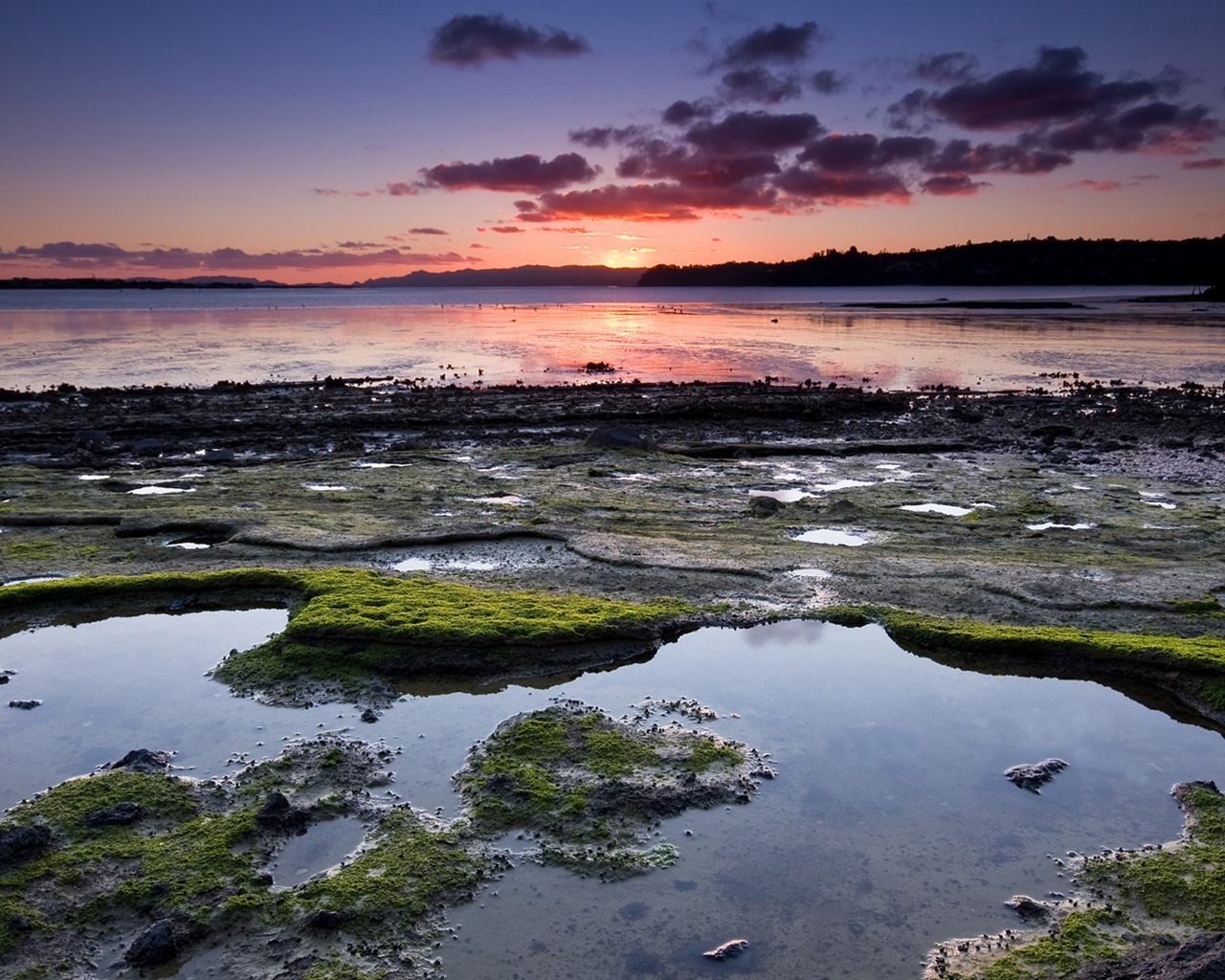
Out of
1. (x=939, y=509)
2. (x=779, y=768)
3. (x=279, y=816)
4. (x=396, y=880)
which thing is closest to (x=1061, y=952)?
(x=779, y=768)

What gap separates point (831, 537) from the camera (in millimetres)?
13586

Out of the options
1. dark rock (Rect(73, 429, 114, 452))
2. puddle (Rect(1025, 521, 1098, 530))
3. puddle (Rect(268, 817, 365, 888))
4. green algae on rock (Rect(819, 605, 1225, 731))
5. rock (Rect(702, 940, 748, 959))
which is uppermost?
dark rock (Rect(73, 429, 114, 452))

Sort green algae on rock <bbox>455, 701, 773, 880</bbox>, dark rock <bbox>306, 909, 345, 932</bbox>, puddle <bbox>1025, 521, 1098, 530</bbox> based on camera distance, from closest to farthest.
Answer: dark rock <bbox>306, 909, 345, 932</bbox>
green algae on rock <bbox>455, 701, 773, 880</bbox>
puddle <bbox>1025, 521, 1098, 530</bbox>

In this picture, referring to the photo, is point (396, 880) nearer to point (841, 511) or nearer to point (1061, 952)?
point (1061, 952)

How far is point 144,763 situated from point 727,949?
4.78m

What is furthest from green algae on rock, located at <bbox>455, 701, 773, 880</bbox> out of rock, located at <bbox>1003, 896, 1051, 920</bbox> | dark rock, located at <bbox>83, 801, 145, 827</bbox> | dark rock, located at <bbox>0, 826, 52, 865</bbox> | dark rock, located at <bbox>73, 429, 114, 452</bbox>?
dark rock, located at <bbox>73, 429, 114, 452</bbox>

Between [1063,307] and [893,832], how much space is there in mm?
129494

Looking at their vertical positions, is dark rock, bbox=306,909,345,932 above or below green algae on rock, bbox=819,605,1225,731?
below

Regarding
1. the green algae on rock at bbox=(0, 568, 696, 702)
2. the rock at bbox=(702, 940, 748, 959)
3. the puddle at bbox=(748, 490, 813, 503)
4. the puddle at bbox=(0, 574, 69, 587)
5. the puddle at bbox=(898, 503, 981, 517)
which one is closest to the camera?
the rock at bbox=(702, 940, 748, 959)

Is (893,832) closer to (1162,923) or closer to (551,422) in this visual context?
(1162,923)

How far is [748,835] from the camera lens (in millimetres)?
6215

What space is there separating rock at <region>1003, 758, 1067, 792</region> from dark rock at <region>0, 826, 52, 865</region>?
7.08 meters

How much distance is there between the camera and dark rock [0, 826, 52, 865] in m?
5.71

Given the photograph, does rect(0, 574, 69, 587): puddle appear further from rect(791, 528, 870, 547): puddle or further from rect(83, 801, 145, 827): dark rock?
rect(791, 528, 870, 547): puddle
